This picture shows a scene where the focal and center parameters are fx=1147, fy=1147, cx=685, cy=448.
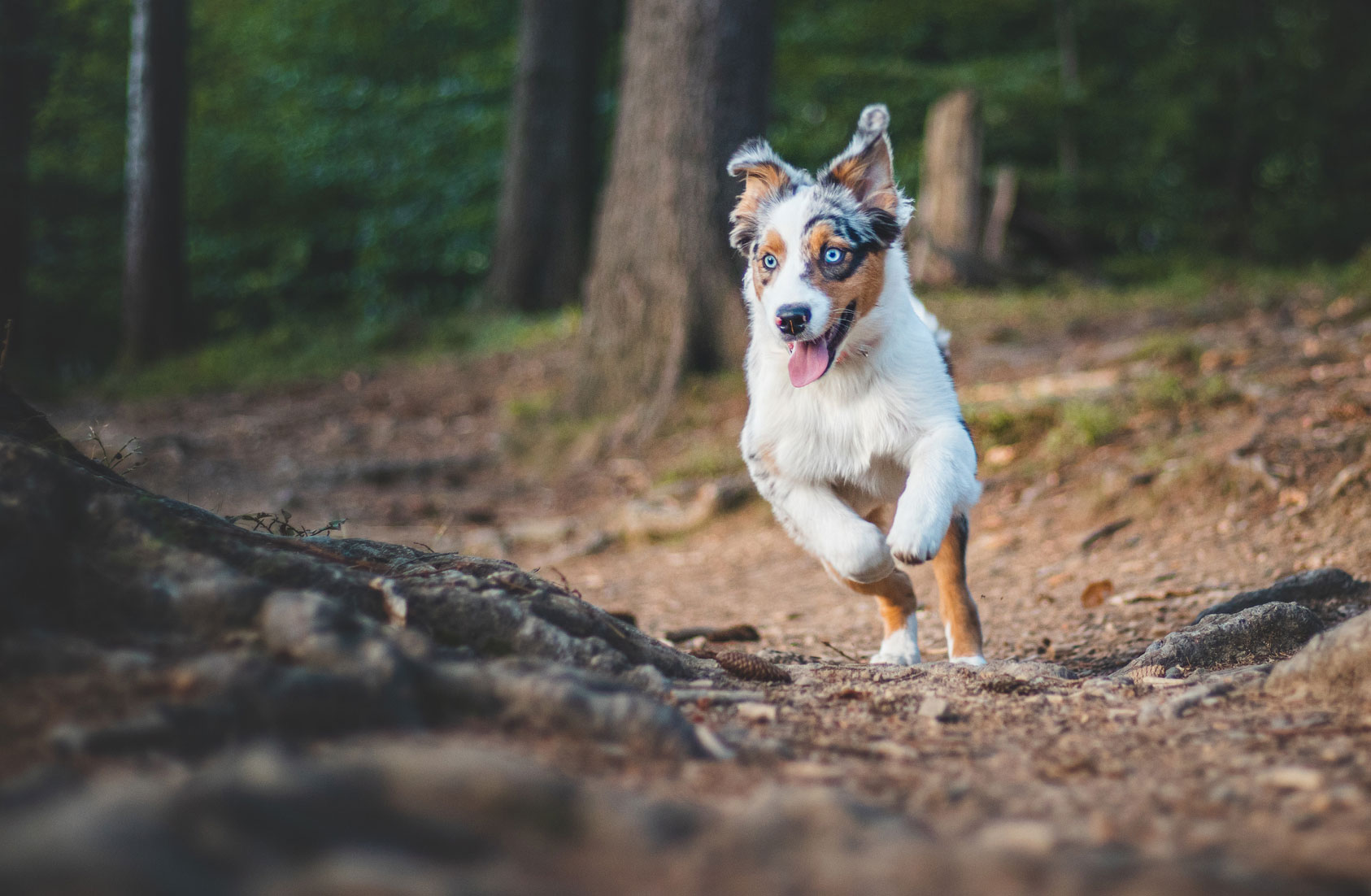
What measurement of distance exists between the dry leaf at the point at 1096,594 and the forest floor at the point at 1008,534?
0.02 m

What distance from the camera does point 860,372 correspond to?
4.23 metres

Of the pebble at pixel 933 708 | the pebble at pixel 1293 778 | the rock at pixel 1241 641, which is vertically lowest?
the pebble at pixel 933 708

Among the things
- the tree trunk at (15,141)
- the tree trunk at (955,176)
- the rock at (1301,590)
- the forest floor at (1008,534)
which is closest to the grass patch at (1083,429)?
the forest floor at (1008,534)

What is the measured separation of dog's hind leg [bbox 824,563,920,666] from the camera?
4336 millimetres

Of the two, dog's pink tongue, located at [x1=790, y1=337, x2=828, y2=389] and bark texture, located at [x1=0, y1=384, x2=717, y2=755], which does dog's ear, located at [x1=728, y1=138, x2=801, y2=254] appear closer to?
dog's pink tongue, located at [x1=790, y1=337, x2=828, y2=389]

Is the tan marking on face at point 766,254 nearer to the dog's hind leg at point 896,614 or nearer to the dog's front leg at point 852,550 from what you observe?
the dog's front leg at point 852,550

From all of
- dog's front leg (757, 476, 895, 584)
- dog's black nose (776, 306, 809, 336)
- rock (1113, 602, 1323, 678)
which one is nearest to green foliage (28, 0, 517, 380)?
dog's front leg (757, 476, 895, 584)

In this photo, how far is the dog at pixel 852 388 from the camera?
13.2 feet

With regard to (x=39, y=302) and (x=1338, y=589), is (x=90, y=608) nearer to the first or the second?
(x=1338, y=589)

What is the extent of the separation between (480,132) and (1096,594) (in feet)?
57.3

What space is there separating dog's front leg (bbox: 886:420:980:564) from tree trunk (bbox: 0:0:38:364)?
1588 cm

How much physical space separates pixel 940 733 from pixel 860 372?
1763 millimetres

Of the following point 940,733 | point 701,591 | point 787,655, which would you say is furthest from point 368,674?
point 701,591

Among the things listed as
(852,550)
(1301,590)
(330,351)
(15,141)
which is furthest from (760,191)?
(15,141)
